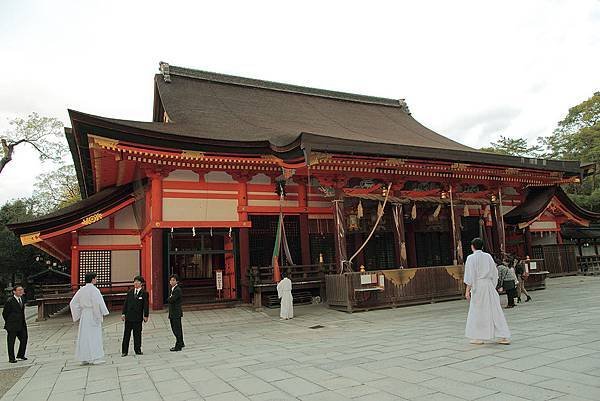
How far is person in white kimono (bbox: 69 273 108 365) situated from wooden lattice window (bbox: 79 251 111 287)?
7741mm

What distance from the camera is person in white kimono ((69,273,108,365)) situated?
654cm

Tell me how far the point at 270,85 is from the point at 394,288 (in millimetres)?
12342

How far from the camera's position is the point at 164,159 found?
1159 cm

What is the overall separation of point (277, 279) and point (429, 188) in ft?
19.6

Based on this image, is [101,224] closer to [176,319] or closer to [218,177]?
[218,177]

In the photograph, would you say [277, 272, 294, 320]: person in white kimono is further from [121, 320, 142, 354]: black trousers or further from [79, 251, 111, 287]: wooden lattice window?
[79, 251, 111, 287]: wooden lattice window

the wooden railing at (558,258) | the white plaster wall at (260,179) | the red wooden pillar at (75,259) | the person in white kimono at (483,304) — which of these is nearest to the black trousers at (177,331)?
the person in white kimono at (483,304)

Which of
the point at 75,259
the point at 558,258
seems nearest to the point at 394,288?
the point at 75,259

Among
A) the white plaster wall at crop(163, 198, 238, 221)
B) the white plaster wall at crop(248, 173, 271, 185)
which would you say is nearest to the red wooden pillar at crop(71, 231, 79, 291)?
the white plaster wall at crop(163, 198, 238, 221)

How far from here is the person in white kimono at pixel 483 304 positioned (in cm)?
596

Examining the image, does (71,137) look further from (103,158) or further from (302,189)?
(302,189)

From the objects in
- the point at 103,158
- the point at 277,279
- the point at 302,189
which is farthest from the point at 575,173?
the point at 103,158

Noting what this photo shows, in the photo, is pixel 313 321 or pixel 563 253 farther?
pixel 563 253

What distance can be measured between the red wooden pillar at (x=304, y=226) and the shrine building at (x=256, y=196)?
0.12 ft
